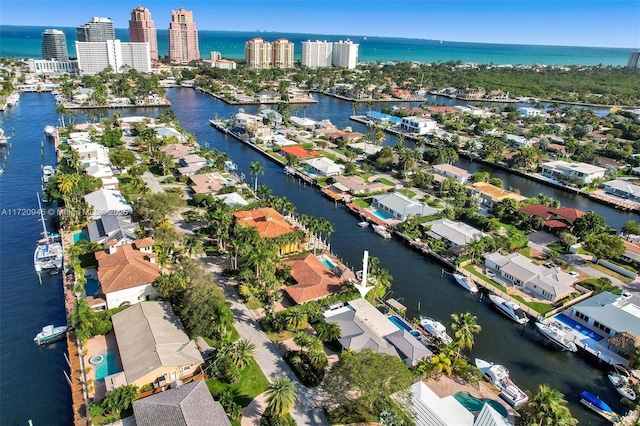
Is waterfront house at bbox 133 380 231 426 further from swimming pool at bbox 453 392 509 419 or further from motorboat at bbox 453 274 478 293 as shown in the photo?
motorboat at bbox 453 274 478 293

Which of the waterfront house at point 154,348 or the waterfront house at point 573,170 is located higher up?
the waterfront house at point 573,170

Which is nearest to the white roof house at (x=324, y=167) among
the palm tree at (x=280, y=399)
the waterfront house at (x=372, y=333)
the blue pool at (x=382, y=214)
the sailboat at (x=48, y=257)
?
the blue pool at (x=382, y=214)

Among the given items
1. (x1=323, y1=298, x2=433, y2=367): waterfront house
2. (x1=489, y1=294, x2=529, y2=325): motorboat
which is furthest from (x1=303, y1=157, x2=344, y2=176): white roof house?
(x1=323, y1=298, x2=433, y2=367): waterfront house

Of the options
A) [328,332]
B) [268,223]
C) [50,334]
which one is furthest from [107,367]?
[268,223]

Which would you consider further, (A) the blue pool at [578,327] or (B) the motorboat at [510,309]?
(B) the motorboat at [510,309]

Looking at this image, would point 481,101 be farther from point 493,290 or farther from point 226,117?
point 493,290

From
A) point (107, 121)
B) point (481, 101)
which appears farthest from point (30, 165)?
point (481, 101)

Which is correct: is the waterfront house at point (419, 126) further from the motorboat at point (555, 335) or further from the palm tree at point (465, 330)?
the palm tree at point (465, 330)
